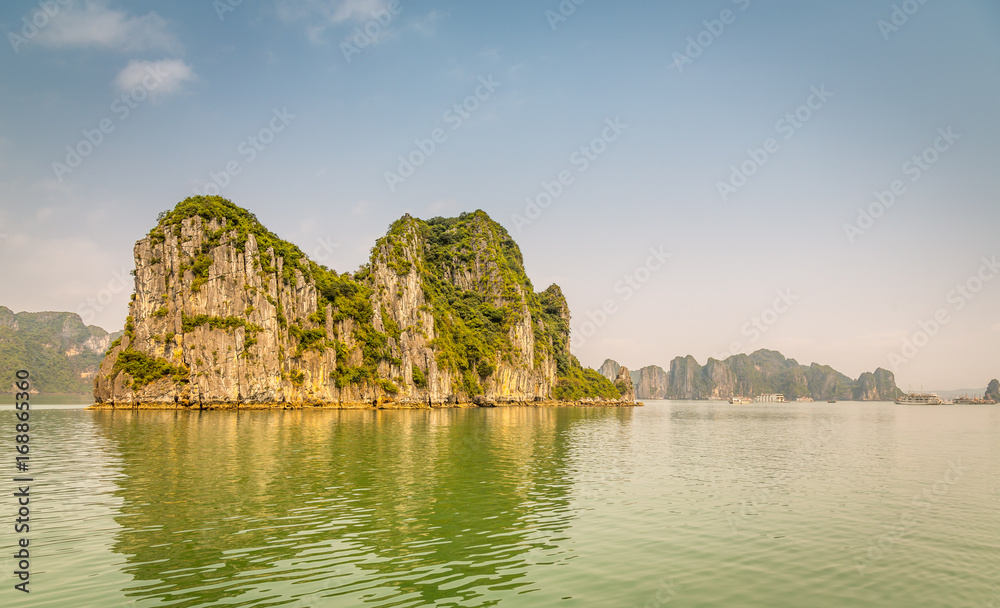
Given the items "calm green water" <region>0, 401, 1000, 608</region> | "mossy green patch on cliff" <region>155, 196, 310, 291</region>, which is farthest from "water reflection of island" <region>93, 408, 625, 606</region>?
"mossy green patch on cliff" <region>155, 196, 310, 291</region>

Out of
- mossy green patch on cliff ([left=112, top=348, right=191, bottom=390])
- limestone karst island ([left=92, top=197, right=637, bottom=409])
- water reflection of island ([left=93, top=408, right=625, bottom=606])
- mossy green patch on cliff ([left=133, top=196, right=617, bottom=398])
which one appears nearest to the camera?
water reflection of island ([left=93, top=408, right=625, bottom=606])

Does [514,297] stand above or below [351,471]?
above

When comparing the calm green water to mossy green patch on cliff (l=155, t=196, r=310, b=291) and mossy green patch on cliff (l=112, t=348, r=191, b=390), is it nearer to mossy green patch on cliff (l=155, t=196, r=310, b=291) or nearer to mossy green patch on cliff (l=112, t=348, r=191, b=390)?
mossy green patch on cliff (l=112, t=348, r=191, b=390)

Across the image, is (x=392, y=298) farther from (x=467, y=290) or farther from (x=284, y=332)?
(x=467, y=290)

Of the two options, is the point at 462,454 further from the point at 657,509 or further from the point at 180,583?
the point at 180,583

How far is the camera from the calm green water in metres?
12.7

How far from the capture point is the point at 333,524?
17984 mm

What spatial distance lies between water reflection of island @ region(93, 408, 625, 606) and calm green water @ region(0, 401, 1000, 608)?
86mm

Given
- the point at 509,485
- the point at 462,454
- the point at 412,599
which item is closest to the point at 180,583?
the point at 412,599

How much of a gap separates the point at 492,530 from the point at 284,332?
98.8 meters

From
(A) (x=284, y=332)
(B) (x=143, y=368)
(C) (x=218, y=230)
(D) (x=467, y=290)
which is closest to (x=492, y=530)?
(B) (x=143, y=368)

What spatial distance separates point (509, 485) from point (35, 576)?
18.0 m

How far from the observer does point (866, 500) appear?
24.4 meters

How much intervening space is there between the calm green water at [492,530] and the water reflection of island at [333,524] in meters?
0.09
